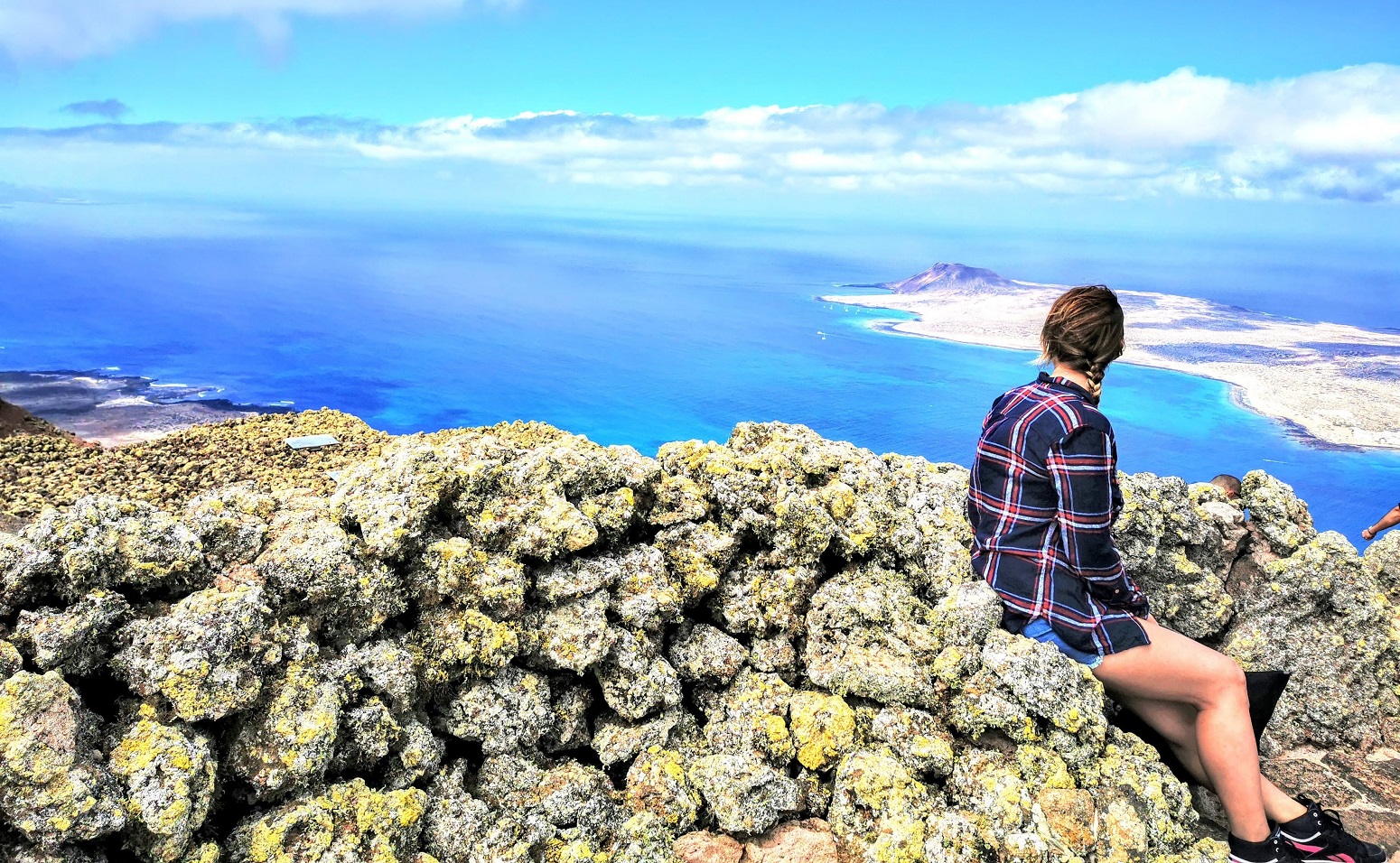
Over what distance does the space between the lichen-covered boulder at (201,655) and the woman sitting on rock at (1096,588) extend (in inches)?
94.0

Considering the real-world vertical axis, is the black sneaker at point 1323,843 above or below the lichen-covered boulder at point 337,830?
below

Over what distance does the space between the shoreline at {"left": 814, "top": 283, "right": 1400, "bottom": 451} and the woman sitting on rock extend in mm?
13939

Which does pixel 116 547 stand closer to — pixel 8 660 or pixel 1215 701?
pixel 8 660

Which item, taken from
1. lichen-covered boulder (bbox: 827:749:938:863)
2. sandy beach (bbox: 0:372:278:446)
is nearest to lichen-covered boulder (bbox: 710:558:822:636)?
lichen-covered boulder (bbox: 827:749:938:863)

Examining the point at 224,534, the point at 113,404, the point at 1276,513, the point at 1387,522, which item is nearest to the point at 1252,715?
the point at 1276,513

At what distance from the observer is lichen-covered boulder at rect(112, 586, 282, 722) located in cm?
212

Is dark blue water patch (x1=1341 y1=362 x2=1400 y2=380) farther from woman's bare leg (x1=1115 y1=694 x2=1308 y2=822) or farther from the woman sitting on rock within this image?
the woman sitting on rock

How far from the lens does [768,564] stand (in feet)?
10.2

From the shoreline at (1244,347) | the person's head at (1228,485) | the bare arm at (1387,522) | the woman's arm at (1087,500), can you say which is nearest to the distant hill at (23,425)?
the woman's arm at (1087,500)

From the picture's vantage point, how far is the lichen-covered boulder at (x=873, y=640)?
275 cm

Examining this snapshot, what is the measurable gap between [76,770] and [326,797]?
23.2 inches

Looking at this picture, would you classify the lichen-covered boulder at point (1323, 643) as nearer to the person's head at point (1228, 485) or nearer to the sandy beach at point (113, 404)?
the person's head at point (1228, 485)

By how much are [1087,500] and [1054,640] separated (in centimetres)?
51

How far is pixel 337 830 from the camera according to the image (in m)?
2.18
